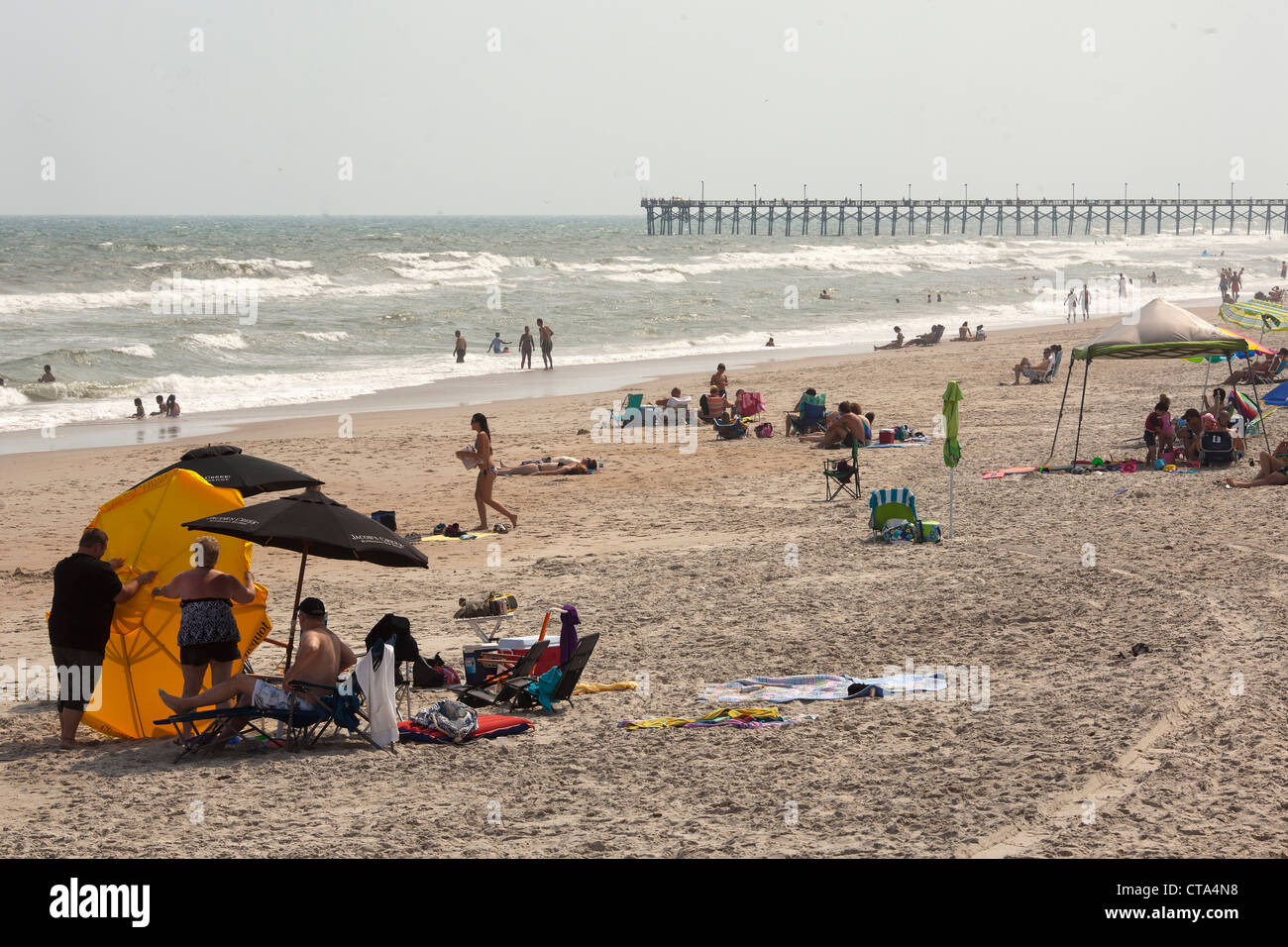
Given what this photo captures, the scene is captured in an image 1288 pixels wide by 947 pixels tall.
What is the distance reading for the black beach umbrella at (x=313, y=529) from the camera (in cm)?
722

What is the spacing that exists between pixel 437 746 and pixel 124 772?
168 centimetres

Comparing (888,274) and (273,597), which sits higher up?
(888,274)

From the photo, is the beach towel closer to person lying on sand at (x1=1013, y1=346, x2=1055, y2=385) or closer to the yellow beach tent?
the yellow beach tent

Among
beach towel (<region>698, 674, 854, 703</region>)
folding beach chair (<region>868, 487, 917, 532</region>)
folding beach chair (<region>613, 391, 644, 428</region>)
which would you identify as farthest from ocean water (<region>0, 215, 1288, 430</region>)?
beach towel (<region>698, 674, 854, 703</region>)

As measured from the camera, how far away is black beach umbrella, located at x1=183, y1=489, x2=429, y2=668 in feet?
23.7

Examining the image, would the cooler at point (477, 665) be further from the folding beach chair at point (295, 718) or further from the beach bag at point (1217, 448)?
the beach bag at point (1217, 448)

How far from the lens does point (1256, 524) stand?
11.6m

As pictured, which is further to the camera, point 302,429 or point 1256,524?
point 302,429

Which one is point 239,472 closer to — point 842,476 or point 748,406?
point 842,476

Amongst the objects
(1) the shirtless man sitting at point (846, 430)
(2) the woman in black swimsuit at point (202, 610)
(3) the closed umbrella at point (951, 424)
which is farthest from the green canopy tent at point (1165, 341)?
(2) the woman in black swimsuit at point (202, 610)
